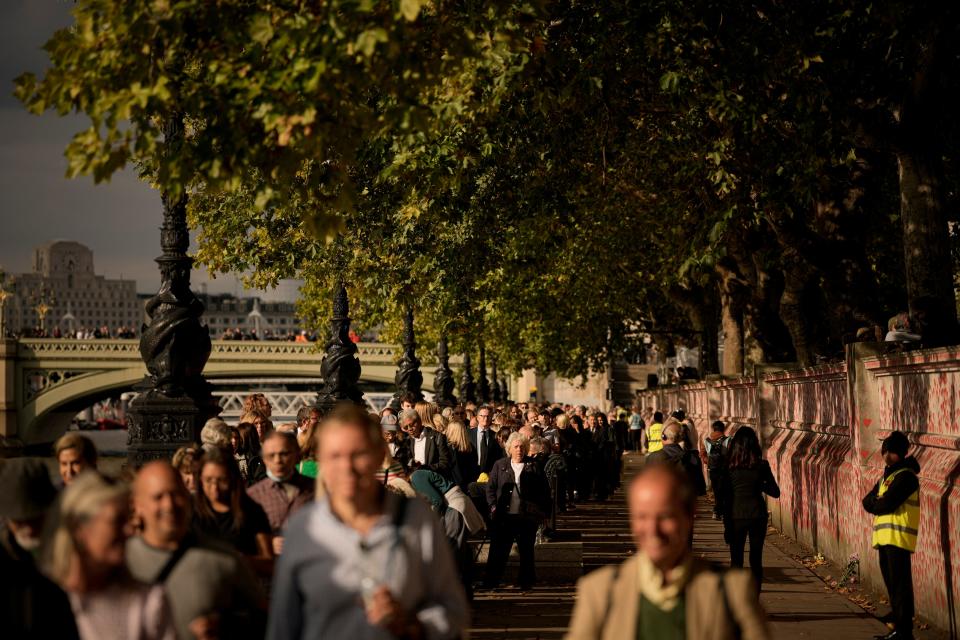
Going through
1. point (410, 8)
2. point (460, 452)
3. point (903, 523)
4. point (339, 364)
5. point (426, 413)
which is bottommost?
point (903, 523)

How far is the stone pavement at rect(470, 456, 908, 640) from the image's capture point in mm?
13125

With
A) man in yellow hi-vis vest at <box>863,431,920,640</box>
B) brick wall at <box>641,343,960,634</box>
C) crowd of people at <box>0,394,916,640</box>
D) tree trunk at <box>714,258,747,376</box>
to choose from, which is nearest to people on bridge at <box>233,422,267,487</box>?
man in yellow hi-vis vest at <box>863,431,920,640</box>

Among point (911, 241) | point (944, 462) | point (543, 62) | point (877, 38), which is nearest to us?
point (944, 462)

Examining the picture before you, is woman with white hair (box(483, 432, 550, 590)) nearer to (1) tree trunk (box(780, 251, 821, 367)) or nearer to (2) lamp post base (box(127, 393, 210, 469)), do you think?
(2) lamp post base (box(127, 393, 210, 469))

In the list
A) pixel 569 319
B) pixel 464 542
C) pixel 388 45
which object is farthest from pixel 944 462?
pixel 569 319

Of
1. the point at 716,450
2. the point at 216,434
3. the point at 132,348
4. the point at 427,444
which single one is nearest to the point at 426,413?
the point at 427,444

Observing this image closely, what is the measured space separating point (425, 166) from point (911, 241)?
545 cm

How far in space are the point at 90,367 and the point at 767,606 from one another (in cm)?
8565

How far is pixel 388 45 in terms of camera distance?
9.32 m

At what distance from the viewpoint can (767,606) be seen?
48.6 ft

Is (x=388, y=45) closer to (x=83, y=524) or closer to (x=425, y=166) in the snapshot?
(x=83, y=524)

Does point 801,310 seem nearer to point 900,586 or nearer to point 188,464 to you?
point 900,586

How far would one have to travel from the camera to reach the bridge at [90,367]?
9431 cm

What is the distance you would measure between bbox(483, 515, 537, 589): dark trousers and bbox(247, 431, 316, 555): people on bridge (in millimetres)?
8946
